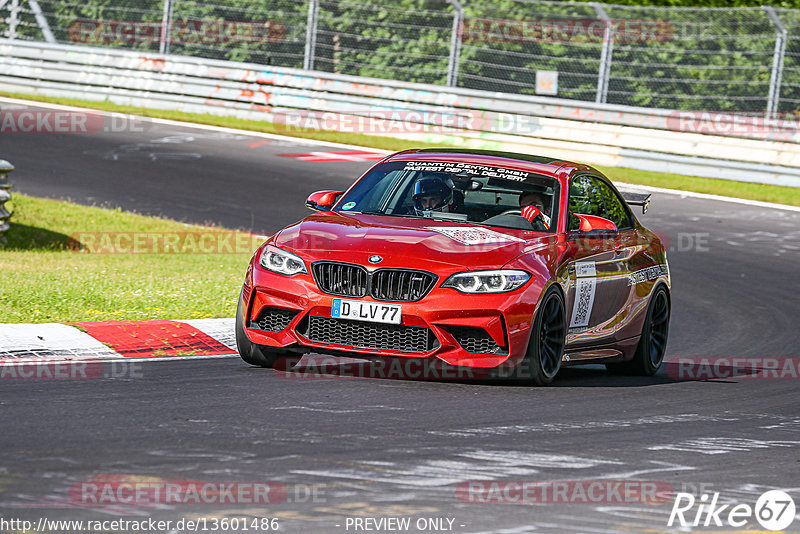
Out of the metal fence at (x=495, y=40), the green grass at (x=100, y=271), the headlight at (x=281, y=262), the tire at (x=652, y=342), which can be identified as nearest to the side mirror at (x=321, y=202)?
the headlight at (x=281, y=262)

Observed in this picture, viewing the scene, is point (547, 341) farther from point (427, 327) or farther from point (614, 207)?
point (614, 207)

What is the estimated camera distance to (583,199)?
991 cm

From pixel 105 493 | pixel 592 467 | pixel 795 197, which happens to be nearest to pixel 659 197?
pixel 795 197

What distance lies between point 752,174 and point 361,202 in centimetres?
1414

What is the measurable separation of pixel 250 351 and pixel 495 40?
1569 centimetres

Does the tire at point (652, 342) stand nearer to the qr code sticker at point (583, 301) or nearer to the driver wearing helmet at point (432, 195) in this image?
the qr code sticker at point (583, 301)

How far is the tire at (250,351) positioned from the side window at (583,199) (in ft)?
7.32

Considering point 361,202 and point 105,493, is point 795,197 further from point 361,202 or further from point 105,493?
point 105,493

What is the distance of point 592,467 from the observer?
6.27 metres

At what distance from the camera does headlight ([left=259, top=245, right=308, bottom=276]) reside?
839 cm
